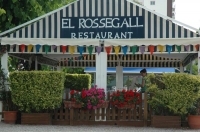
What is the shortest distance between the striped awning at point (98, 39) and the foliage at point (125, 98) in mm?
1618

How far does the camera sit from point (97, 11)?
14.2 m

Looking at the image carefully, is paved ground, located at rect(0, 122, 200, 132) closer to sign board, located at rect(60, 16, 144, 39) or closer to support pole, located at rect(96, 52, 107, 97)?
support pole, located at rect(96, 52, 107, 97)

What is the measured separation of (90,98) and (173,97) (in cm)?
262

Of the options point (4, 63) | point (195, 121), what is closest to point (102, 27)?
point (4, 63)

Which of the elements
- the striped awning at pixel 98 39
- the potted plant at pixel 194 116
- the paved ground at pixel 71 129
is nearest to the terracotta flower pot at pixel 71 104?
the paved ground at pixel 71 129

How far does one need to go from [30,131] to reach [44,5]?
788 centimetres

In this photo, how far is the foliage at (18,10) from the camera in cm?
1639

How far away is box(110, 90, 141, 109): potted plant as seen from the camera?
12906 millimetres

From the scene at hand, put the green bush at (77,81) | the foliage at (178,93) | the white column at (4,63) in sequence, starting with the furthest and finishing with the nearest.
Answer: the green bush at (77,81) → the white column at (4,63) → the foliage at (178,93)

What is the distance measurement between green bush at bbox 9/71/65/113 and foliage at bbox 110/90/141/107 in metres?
1.77

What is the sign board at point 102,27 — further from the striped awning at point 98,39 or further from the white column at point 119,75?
the white column at point 119,75

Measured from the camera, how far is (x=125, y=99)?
42.4 feet

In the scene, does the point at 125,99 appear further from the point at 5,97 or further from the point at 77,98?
the point at 5,97

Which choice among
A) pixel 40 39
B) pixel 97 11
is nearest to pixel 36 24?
pixel 40 39
